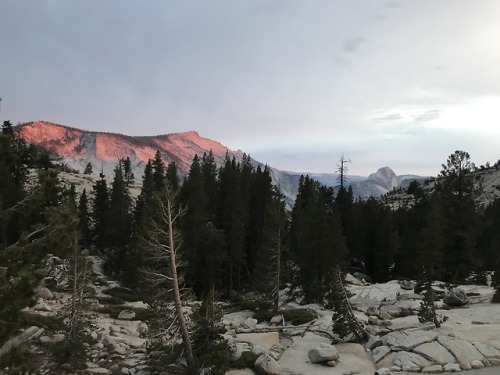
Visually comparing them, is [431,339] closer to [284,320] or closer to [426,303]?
[426,303]

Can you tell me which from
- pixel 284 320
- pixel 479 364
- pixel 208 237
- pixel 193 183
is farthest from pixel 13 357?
pixel 193 183

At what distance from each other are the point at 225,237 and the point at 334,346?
33.6 m

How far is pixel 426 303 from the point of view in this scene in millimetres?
21625

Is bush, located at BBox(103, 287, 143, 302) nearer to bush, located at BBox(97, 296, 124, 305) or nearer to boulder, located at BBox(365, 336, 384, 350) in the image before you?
bush, located at BBox(97, 296, 124, 305)

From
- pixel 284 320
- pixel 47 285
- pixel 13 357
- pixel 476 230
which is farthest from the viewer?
pixel 476 230

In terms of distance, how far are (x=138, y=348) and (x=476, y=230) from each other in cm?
3821

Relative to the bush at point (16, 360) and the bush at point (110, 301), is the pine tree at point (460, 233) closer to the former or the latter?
the bush at point (110, 301)

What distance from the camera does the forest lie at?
33.4ft

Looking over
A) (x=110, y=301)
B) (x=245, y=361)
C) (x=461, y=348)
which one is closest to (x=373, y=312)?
(x=461, y=348)

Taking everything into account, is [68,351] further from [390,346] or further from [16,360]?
[390,346]

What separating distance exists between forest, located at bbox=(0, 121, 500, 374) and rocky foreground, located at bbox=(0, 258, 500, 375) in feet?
9.36

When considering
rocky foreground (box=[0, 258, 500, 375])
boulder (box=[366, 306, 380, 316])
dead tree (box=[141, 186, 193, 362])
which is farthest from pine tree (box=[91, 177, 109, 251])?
dead tree (box=[141, 186, 193, 362])

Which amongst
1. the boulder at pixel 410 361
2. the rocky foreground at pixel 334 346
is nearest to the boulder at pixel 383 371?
the rocky foreground at pixel 334 346

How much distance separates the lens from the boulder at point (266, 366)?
54.0 feet
